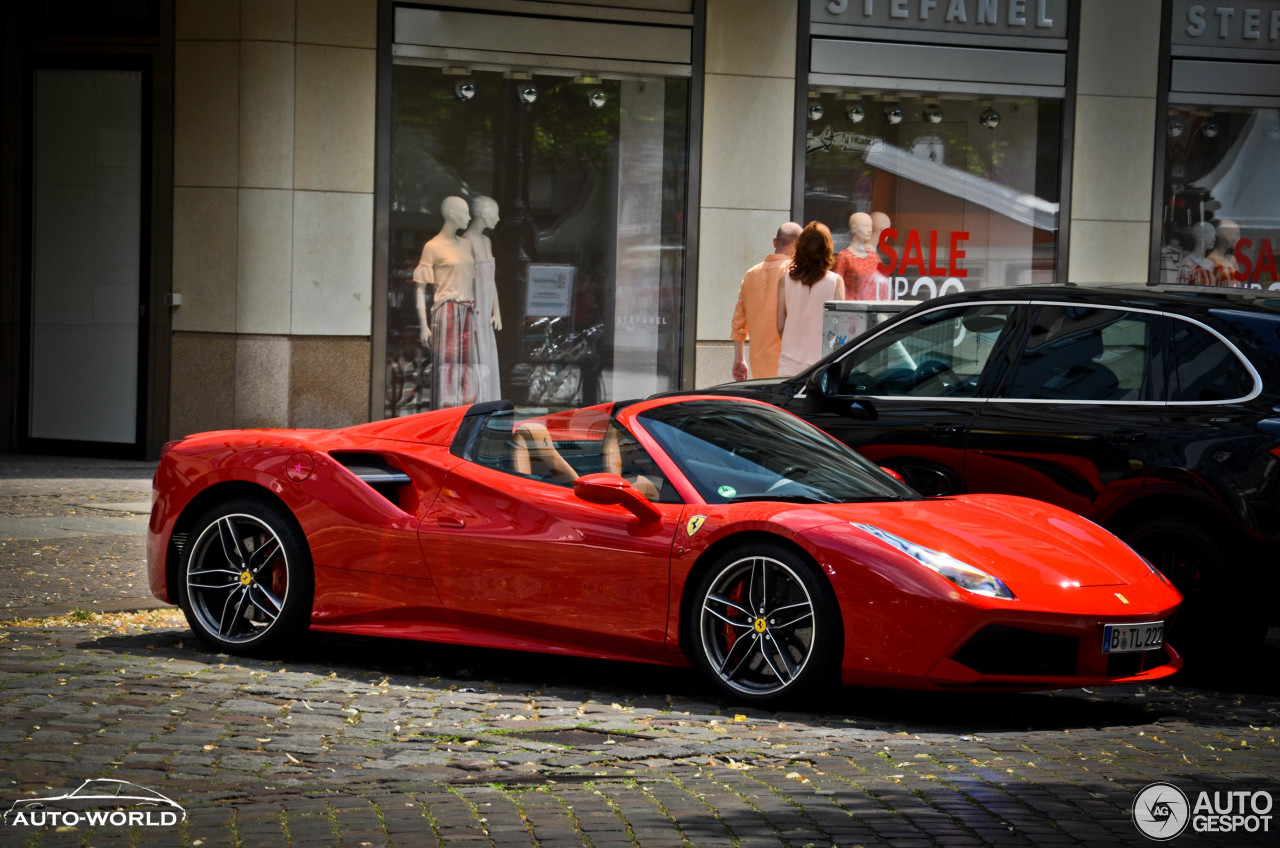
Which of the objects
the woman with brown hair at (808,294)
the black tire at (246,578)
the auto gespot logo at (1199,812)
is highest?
the woman with brown hair at (808,294)

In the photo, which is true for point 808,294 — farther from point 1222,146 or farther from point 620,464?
point 1222,146

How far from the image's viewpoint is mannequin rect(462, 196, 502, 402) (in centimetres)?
1554

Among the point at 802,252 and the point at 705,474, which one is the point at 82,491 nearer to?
the point at 802,252

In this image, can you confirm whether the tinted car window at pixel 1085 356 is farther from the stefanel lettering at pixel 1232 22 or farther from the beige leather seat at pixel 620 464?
the stefanel lettering at pixel 1232 22

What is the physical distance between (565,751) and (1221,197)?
13599 mm

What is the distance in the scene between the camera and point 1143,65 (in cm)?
1645

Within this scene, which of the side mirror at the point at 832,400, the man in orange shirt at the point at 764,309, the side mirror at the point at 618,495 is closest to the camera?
Answer: the side mirror at the point at 618,495

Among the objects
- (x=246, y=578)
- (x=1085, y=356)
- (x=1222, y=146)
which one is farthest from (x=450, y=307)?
(x=1085, y=356)

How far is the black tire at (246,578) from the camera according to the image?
6.88 metres

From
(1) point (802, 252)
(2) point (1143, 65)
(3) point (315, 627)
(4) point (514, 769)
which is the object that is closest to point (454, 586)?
(3) point (315, 627)

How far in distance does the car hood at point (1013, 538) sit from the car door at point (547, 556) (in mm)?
751

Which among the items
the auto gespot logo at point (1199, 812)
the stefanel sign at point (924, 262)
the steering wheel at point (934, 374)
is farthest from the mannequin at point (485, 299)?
the auto gespot logo at point (1199, 812)

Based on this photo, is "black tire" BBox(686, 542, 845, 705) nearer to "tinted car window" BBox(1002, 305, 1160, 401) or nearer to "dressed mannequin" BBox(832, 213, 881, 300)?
"tinted car window" BBox(1002, 305, 1160, 401)

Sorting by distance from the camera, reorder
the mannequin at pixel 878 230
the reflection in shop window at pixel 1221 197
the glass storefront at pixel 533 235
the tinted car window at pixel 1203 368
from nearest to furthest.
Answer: the tinted car window at pixel 1203 368
the glass storefront at pixel 533 235
the mannequin at pixel 878 230
the reflection in shop window at pixel 1221 197
